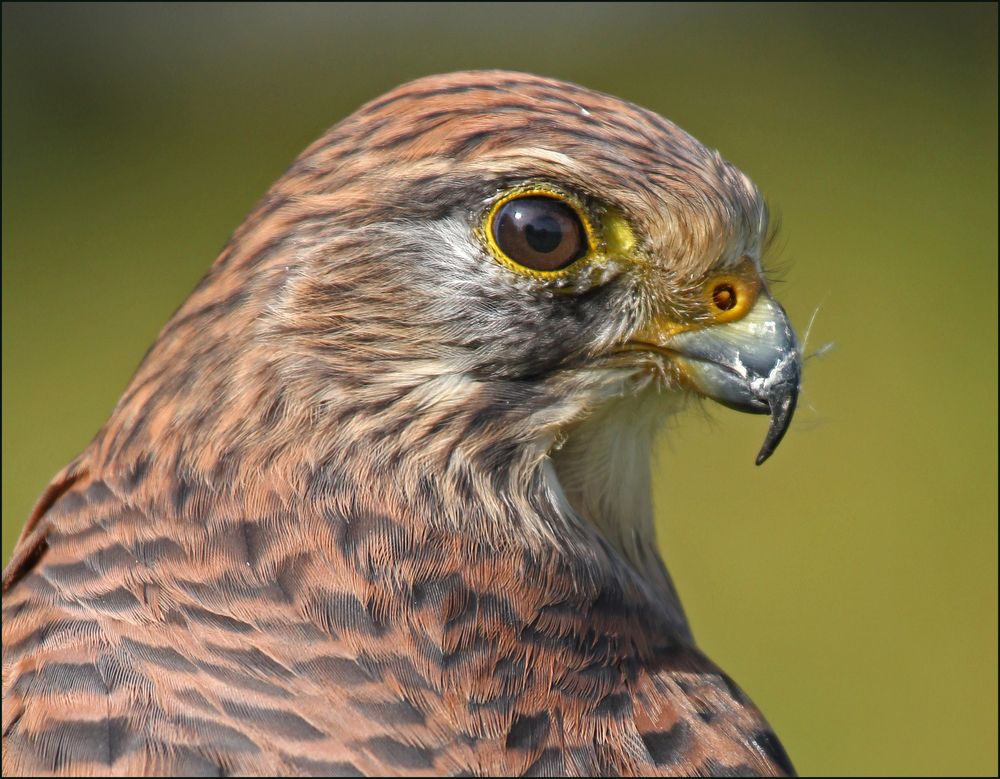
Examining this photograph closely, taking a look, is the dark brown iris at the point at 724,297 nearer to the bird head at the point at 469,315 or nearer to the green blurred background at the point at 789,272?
the bird head at the point at 469,315

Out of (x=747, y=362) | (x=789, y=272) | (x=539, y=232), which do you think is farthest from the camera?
(x=789, y=272)

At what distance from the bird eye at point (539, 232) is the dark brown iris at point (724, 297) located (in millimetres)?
341

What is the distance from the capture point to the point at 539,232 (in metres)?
2.63

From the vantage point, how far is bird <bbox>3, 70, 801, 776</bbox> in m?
2.39

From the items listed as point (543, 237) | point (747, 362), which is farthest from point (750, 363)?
point (543, 237)

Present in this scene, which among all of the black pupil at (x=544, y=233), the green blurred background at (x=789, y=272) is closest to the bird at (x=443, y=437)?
the black pupil at (x=544, y=233)

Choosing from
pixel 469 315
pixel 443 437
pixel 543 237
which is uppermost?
pixel 543 237

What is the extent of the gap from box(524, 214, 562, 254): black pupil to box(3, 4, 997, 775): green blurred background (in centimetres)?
402

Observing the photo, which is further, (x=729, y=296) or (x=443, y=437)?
(x=729, y=296)

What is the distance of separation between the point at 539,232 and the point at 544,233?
10 millimetres

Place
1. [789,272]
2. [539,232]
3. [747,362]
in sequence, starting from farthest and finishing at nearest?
1. [789,272]
2. [747,362]
3. [539,232]

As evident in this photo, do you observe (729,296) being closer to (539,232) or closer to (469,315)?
(539,232)

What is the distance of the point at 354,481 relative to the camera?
260 cm

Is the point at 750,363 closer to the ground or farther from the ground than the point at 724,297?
closer to the ground
